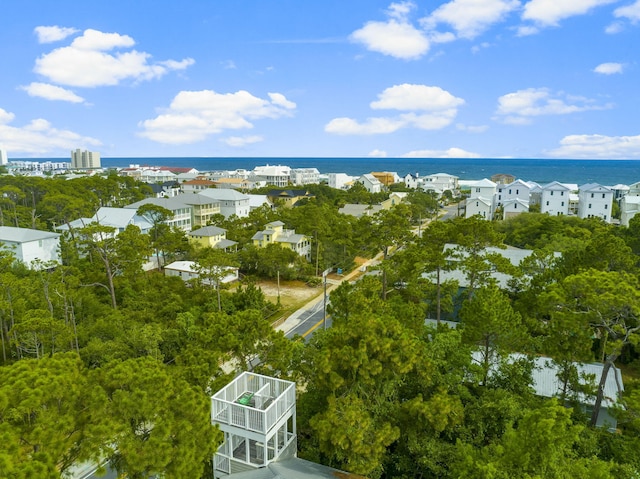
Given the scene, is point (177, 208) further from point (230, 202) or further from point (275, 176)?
point (275, 176)

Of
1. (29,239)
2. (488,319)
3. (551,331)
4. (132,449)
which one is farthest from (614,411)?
(29,239)

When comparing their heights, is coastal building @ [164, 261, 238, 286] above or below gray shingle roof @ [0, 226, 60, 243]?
below

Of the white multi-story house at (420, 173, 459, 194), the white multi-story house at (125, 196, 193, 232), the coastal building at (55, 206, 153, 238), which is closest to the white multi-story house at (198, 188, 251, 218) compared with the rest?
the white multi-story house at (125, 196, 193, 232)

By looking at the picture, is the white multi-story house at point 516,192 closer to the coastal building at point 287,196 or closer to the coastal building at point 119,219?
the coastal building at point 287,196

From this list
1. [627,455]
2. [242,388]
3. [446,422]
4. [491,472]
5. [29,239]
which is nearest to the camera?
[491,472]

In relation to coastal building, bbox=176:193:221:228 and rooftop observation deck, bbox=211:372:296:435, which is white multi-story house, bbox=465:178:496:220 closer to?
coastal building, bbox=176:193:221:228

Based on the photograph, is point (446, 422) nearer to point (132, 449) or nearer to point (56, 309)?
point (132, 449)
